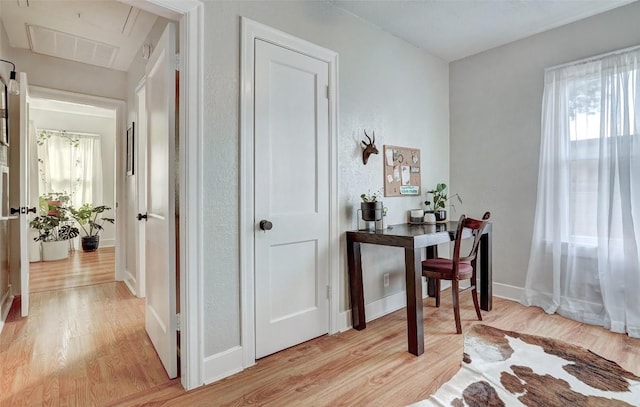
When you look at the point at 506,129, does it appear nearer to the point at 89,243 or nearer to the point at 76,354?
the point at 76,354

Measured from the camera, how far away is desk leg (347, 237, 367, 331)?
2537 mm

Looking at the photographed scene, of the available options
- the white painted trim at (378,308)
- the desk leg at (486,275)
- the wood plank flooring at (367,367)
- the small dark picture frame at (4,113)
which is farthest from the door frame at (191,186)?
the desk leg at (486,275)

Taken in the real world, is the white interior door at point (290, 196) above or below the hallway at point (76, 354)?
above

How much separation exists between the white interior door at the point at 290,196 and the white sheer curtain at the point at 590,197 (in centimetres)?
207

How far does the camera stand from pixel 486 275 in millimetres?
2971

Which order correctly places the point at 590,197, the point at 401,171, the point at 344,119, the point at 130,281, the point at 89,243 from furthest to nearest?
the point at 89,243
the point at 130,281
the point at 401,171
the point at 590,197
the point at 344,119

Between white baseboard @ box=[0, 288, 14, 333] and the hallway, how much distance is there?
0.05m

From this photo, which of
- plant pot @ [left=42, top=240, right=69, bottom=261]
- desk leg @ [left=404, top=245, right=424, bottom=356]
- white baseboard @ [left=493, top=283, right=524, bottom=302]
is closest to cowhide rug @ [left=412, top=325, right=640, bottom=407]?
desk leg @ [left=404, top=245, right=424, bottom=356]

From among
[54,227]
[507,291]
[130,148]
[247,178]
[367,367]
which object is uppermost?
[130,148]

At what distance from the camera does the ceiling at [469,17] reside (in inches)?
99.3

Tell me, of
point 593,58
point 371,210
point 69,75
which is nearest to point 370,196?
point 371,210

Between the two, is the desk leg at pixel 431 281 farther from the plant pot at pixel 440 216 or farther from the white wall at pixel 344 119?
the white wall at pixel 344 119

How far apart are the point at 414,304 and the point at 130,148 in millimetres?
3326

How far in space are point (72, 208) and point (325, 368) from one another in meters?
5.95
